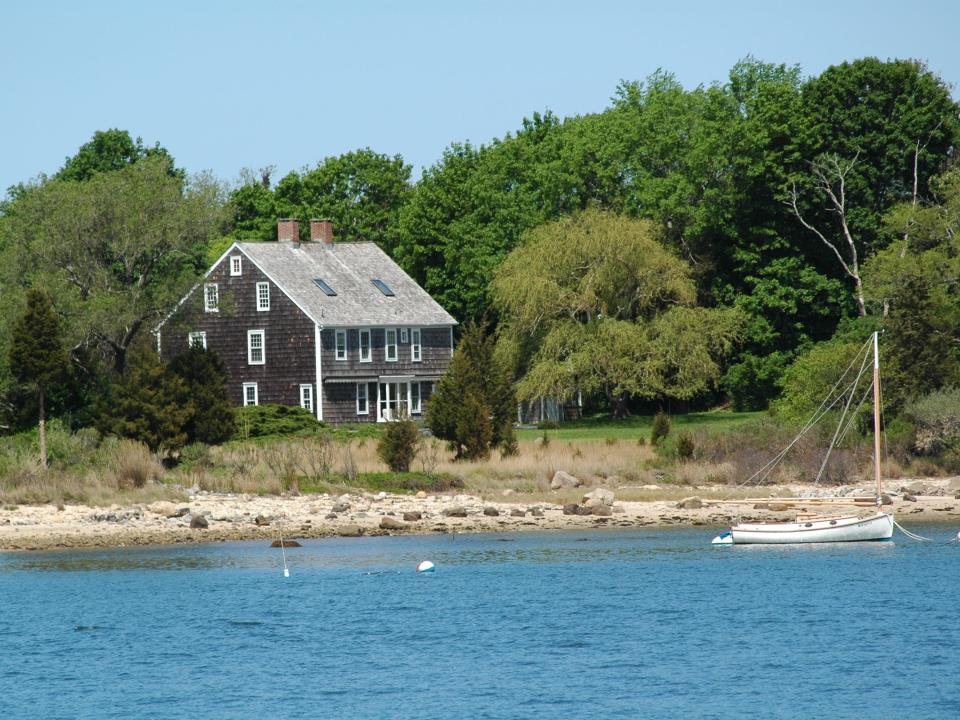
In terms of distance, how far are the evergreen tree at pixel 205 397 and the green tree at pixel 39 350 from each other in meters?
4.87

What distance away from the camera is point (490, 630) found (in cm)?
3400

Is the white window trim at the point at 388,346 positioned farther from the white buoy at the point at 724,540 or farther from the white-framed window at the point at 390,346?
the white buoy at the point at 724,540

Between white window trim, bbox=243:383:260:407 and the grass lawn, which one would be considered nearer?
the grass lawn

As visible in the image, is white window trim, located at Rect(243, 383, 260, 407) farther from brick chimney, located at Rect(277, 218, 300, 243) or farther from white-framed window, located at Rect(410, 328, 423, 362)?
brick chimney, located at Rect(277, 218, 300, 243)

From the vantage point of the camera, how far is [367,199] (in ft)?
331

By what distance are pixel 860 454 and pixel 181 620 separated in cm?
2656

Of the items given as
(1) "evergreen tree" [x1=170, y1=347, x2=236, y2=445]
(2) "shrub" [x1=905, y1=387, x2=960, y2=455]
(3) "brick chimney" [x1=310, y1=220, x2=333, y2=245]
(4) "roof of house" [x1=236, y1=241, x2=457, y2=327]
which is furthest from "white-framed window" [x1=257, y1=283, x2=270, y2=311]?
(2) "shrub" [x1=905, y1=387, x2=960, y2=455]

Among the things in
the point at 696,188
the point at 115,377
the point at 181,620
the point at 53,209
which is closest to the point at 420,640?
the point at 181,620

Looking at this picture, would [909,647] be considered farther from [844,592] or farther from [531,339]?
[531,339]

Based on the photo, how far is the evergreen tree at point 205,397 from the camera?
5694 cm

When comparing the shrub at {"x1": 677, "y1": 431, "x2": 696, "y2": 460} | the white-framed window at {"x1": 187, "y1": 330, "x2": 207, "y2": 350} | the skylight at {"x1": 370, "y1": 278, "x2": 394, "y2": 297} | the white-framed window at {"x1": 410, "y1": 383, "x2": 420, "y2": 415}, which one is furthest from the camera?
the skylight at {"x1": 370, "y1": 278, "x2": 394, "y2": 297}

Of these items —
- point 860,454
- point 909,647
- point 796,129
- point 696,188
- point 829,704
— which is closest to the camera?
point 829,704

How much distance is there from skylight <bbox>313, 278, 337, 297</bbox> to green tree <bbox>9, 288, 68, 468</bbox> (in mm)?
24843

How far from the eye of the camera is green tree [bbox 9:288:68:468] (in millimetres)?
53562
